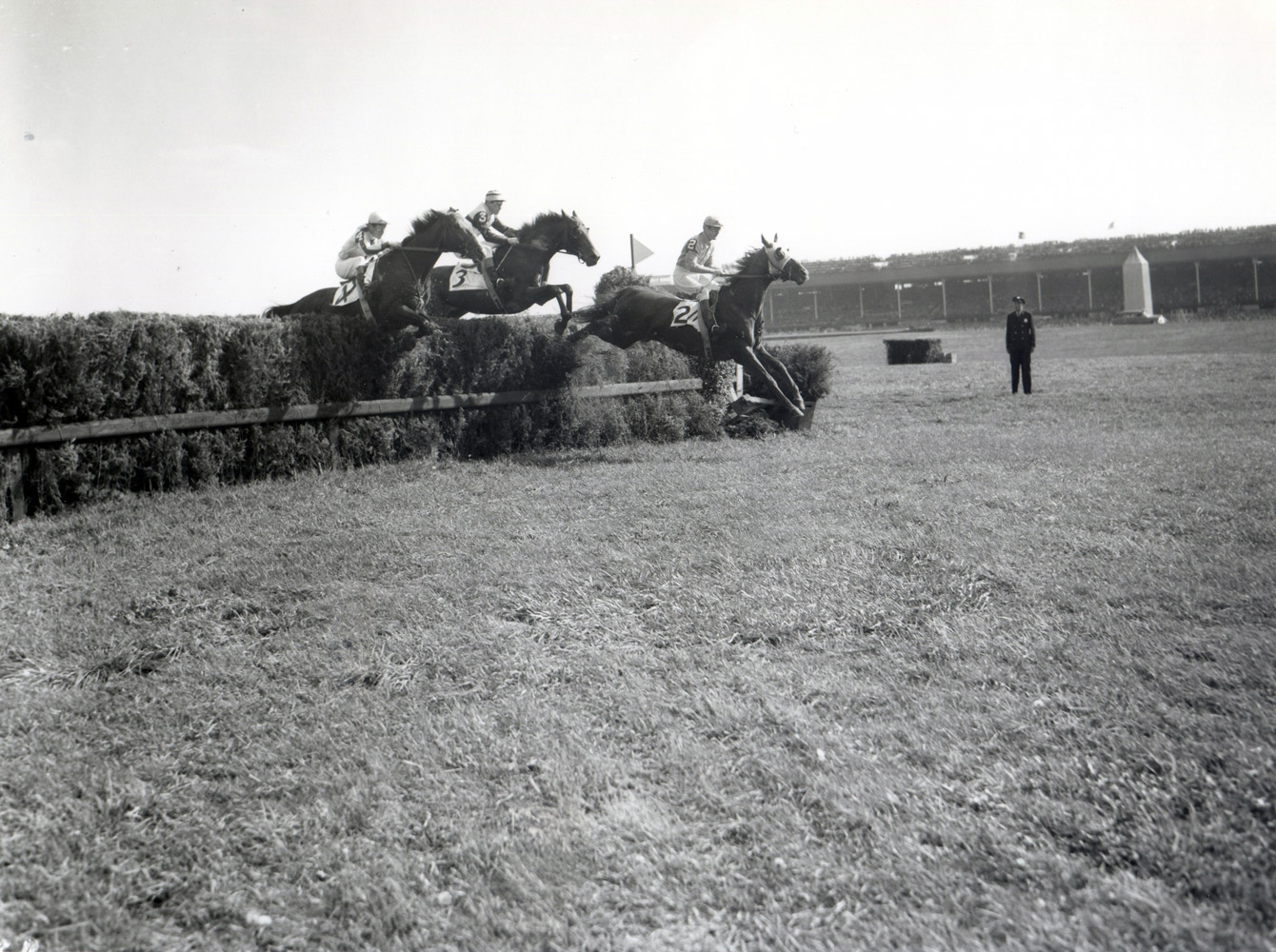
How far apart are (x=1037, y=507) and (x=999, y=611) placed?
266cm

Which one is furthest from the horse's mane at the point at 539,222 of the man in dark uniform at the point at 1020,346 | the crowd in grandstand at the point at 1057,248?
the crowd in grandstand at the point at 1057,248

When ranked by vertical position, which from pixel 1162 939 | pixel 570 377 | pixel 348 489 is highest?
pixel 570 377

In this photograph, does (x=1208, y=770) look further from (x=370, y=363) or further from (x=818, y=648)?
(x=370, y=363)

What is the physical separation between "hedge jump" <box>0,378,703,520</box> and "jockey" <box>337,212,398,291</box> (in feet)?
5.16

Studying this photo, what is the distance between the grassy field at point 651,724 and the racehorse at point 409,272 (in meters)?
3.51

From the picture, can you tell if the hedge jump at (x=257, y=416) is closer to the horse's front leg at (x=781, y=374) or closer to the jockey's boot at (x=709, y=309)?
the jockey's boot at (x=709, y=309)

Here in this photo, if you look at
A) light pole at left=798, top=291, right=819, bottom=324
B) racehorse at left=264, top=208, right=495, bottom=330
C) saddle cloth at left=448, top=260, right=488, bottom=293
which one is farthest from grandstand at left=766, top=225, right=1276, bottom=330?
racehorse at left=264, top=208, right=495, bottom=330

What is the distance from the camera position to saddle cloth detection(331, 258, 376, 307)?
1123 cm

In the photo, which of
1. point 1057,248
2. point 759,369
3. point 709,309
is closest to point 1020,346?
point 759,369

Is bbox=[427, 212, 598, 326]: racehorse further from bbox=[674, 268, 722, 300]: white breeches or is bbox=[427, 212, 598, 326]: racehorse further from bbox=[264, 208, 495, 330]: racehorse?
bbox=[674, 268, 722, 300]: white breeches

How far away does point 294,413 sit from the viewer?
10000 millimetres

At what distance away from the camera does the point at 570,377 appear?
41.3ft

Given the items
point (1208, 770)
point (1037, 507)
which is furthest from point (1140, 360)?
point (1208, 770)

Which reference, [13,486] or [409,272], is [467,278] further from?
[13,486]
